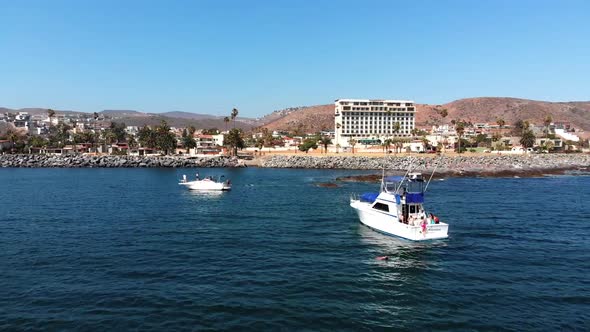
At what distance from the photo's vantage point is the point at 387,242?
122 ft

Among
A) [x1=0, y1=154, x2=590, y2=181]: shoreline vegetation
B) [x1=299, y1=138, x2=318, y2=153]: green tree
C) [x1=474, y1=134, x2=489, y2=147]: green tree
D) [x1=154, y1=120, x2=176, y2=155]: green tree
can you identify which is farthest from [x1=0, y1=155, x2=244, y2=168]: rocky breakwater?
[x1=474, y1=134, x2=489, y2=147]: green tree

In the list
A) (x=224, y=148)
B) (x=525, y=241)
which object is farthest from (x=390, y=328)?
(x=224, y=148)

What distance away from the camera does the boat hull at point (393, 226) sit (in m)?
36.7

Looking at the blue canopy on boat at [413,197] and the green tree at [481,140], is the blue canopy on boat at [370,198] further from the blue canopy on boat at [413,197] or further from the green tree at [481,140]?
the green tree at [481,140]

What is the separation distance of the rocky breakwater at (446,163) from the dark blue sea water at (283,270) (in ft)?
209

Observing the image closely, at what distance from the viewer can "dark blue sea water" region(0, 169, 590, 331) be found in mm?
21656

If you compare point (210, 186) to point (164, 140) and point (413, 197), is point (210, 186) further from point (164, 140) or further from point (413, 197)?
point (164, 140)

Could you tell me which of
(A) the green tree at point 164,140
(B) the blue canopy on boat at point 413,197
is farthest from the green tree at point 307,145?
(B) the blue canopy on boat at point 413,197

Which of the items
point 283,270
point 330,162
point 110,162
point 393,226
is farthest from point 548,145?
point 283,270

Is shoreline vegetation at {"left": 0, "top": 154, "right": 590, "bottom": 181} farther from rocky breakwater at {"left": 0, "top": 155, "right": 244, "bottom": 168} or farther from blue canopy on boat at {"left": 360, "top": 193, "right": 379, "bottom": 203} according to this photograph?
blue canopy on boat at {"left": 360, "top": 193, "right": 379, "bottom": 203}

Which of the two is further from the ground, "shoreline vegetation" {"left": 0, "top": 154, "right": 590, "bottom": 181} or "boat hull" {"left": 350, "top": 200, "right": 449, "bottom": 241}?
"shoreline vegetation" {"left": 0, "top": 154, "right": 590, "bottom": 181}

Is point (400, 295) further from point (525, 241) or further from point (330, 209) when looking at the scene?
point (330, 209)

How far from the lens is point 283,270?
29.0 m

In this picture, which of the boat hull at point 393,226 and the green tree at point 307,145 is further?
the green tree at point 307,145
